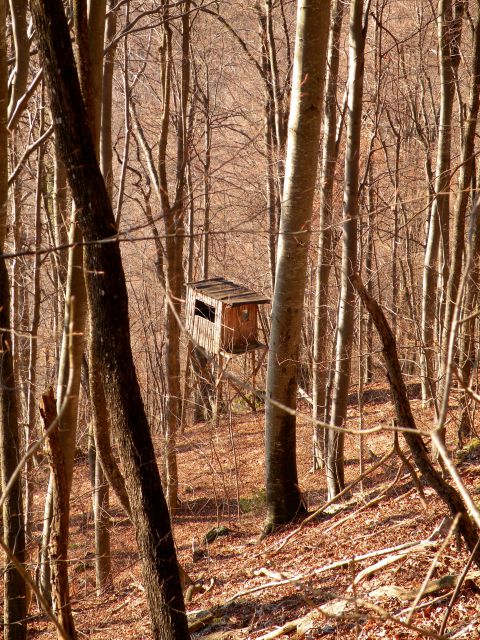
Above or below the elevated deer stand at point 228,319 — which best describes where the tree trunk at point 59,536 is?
below

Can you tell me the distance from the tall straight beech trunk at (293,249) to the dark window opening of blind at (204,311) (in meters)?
5.40

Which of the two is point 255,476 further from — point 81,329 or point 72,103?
point 72,103

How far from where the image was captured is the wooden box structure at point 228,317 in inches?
420

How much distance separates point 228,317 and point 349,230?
356 cm

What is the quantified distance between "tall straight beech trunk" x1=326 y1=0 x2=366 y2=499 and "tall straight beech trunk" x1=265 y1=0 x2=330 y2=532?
83cm

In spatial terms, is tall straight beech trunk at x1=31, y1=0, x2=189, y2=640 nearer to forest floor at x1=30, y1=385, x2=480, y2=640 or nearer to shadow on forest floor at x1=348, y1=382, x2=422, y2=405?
forest floor at x1=30, y1=385, x2=480, y2=640

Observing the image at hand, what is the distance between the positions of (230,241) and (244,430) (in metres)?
9.20

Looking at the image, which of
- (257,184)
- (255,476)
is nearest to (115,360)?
(255,476)

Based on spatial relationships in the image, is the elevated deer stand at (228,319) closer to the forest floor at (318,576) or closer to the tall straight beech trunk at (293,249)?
the forest floor at (318,576)

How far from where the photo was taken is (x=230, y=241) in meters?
23.1

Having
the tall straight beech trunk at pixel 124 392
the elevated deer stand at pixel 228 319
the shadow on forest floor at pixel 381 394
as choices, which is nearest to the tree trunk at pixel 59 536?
the tall straight beech trunk at pixel 124 392

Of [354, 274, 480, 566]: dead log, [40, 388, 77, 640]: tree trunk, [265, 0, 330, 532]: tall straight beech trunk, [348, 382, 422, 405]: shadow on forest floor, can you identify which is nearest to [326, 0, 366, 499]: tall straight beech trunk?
[265, 0, 330, 532]: tall straight beech trunk

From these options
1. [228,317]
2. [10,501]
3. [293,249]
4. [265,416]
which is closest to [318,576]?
[265,416]

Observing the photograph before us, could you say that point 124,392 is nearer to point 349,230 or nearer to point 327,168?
point 349,230
